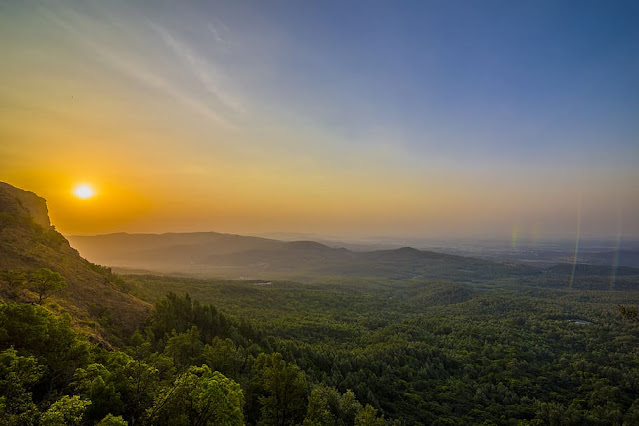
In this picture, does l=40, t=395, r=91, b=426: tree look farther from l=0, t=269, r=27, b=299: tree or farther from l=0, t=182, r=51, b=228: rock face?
l=0, t=182, r=51, b=228: rock face

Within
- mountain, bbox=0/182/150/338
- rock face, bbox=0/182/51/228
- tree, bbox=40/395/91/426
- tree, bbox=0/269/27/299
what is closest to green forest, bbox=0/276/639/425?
tree, bbox=40/395/91/426

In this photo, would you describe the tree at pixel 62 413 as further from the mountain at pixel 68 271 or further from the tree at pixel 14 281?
the mountain at pixel 68 271

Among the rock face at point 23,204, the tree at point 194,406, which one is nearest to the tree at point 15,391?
the tree at point 194,406

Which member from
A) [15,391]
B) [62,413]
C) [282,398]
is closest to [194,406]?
[62,413]

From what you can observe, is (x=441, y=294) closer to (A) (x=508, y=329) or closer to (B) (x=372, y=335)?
(A) (x=508, y=329)

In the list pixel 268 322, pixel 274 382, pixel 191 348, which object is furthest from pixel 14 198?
pixel 274 382

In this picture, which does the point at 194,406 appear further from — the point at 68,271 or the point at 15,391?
the point at 68,271
